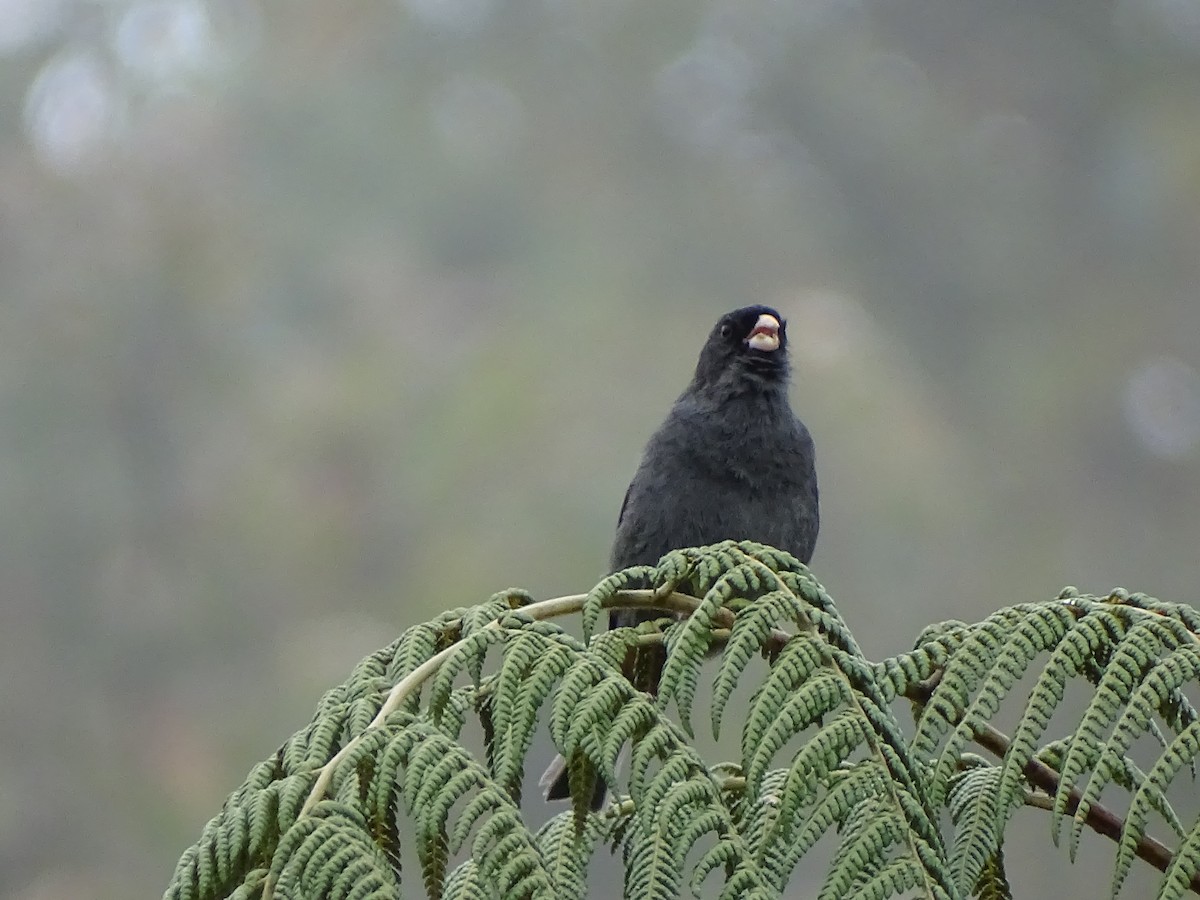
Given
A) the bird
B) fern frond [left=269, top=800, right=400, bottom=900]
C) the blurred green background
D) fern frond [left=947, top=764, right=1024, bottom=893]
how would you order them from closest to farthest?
fern frond [left=269, top=800, right=400, bottom=900]
fern frond [left=947, top=764, right=1024, bottom=893]
the bird
the blurred green background

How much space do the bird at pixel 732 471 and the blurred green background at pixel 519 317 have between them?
1.41 m

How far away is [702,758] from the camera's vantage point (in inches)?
34.8

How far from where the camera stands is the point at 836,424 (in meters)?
3.83

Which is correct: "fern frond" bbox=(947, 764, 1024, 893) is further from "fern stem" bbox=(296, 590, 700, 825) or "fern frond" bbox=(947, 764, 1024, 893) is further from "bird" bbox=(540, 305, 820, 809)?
"bird" bbox=(540, 305, 820, 809)

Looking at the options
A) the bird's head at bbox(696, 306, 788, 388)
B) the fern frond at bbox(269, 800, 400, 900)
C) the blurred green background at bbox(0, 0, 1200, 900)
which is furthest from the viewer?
the blurred green background at bbox(0, 0, 1200, 900)

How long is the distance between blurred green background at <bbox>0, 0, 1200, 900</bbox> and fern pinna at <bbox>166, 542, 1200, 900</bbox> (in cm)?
261

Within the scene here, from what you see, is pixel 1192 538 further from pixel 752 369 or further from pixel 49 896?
pixel 49 896

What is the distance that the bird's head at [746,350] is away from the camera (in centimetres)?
224

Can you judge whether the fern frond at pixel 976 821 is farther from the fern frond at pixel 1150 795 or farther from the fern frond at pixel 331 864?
the fern frond at pixel 331 864

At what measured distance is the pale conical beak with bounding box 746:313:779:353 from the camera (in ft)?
7.38

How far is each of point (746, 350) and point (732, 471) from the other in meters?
0.27

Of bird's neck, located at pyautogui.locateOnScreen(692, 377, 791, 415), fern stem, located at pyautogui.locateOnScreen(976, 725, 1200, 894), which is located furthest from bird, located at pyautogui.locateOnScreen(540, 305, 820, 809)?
fern stem, located at pyautogui.locateOnScreen(976, 725, 1200, 894)

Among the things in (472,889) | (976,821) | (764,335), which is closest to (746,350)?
(764,335)

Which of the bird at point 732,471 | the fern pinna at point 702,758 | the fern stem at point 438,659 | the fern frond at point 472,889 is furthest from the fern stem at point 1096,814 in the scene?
the bird at point 732,471
